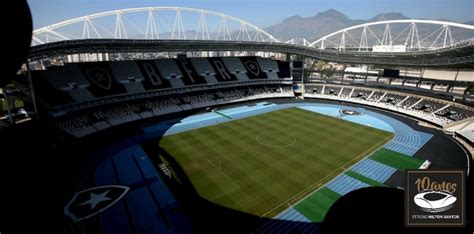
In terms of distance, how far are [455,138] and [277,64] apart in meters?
48.3

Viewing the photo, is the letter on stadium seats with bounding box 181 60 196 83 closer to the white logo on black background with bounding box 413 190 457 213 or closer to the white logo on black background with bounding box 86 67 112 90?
the white logo on black background with bounding box 86 67 112 90

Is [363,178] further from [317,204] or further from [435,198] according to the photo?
[435,198]

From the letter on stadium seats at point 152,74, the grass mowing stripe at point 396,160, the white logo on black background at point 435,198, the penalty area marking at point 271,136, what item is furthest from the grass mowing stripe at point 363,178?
the letter on stadium seats at point 152,74

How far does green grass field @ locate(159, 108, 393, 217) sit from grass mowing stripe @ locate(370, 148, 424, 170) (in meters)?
1.53

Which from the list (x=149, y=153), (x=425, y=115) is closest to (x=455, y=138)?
(x=425, y=115)

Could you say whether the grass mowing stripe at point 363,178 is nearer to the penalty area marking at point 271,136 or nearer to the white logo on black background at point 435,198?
the penalty area marking at point 271,136

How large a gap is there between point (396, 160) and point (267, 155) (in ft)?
55.1

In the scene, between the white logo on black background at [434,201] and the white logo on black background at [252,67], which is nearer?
the white logo on black background at [434,201]

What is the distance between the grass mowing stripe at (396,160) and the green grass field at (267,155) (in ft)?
5.03

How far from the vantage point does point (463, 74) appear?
52031 millimetres

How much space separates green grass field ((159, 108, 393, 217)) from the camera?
2562cm

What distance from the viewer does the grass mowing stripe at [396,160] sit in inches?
1215

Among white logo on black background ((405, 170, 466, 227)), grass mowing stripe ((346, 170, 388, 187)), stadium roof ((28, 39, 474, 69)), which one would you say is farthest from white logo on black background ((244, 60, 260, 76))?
white logo on black background ((405, 170, 466, 227))

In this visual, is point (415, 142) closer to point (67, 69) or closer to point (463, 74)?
point (463, 74)
